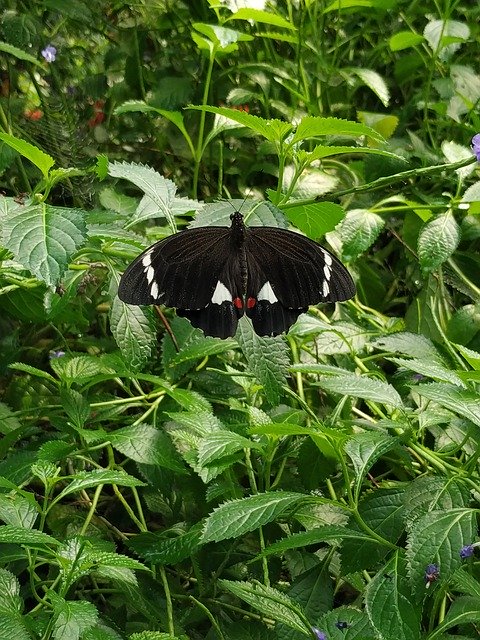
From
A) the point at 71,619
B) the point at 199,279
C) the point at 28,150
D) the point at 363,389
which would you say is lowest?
the point at 71,619

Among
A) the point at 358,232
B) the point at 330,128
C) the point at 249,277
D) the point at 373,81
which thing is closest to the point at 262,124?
the point at 330,128

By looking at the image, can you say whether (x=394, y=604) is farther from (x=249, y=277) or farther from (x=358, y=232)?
(x=358, y=232)

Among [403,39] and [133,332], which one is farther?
[403,39]

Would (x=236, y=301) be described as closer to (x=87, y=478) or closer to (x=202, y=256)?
(x=202, y=256)

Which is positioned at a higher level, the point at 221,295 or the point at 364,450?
the point at 221,295

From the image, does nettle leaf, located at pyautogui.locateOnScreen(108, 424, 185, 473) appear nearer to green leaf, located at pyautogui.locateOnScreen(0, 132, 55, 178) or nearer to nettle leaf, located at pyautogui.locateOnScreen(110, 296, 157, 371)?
nettle leaf, located at pyautogui.locateOnScreen(110, 296, 157, 371)

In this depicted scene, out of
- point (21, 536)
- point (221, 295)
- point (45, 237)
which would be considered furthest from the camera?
point (221, 295)

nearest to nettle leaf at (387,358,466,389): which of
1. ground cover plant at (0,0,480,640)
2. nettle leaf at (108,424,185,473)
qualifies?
ground cover plant at (0,0,480,640)

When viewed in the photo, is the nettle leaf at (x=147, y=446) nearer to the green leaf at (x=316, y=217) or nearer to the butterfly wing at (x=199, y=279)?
the butterfly wing at (x=199, y=279)
